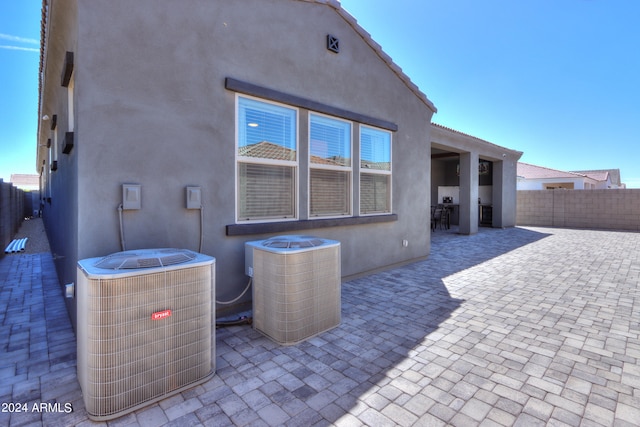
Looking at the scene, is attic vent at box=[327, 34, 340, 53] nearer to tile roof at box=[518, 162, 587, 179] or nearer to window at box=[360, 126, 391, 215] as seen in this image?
window at box=[360, 126, 391, 215]

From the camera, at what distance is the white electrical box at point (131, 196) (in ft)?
8.61

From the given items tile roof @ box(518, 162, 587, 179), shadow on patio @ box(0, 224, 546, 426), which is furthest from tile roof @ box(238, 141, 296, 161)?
tile roof @ box(518, 162, 587, 179)

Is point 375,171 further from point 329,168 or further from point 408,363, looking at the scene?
point 408,363

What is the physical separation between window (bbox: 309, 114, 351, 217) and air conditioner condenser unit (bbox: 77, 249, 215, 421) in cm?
248

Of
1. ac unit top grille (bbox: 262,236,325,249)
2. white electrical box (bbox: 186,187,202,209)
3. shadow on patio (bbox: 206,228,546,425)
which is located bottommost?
shadow on patio (bbox: 206,228,546,425)

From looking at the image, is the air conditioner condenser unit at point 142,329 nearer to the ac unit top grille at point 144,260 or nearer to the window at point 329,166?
the ac unit top grille at point 144,260

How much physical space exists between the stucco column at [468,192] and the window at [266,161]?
28.6 ft

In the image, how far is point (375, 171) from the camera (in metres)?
5.39

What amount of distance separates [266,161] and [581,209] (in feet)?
50.0

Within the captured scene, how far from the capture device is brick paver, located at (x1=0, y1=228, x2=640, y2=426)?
1834 mm

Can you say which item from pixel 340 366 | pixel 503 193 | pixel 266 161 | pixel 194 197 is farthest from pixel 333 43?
pixel 503 193

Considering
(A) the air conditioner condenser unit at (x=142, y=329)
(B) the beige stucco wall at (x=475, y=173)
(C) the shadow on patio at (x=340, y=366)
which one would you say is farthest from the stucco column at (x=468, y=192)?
(A) the air conditioner condenser unit at (x=142, y=329)

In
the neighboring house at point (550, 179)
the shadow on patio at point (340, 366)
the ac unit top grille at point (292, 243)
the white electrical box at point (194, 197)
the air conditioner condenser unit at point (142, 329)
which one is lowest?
the shadow on patio at point (340, 366)

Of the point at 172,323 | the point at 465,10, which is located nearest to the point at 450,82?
the point at 465,10
